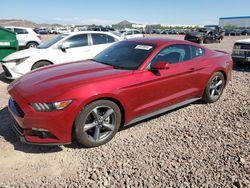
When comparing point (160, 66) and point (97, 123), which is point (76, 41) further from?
point (97, 123)

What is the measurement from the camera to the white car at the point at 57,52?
22.8 feet

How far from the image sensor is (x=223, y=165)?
3254mm

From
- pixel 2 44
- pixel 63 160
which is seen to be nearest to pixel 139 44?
pixel 63 160

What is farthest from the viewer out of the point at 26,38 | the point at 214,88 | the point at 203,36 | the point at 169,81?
the point at 203,36

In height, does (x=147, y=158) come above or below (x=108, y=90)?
below

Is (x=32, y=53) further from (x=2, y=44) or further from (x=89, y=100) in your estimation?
(x=89, y=100)

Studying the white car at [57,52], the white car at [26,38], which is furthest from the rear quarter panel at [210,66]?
the white car at [26,38]

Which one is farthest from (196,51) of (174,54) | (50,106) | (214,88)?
(50,106)

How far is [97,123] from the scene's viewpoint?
140 inches

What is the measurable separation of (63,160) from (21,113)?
85 centimetres

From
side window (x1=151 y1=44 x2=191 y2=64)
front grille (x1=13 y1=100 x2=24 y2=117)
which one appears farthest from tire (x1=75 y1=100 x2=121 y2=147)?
side window (x1=151 y1=44 x2=191 y2=64)

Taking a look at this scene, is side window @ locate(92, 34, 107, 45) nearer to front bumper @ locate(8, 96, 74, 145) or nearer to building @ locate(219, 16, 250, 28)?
front bumper @ locate(8, 96, 74, 145)

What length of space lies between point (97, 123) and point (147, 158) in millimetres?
860

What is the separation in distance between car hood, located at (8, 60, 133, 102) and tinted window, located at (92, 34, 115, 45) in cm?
403
